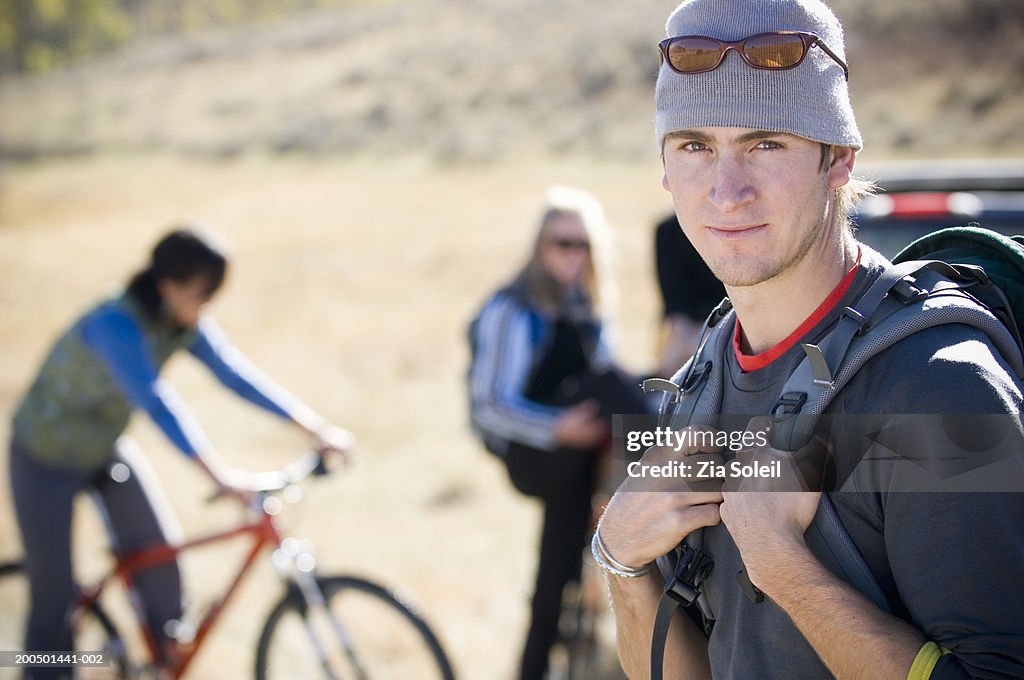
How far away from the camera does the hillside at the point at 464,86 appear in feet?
81.0

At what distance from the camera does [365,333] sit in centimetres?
1270

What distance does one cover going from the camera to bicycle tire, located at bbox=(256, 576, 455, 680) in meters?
3.62

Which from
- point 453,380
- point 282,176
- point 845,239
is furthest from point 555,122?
point 845,239

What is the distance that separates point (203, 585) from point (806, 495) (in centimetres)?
533

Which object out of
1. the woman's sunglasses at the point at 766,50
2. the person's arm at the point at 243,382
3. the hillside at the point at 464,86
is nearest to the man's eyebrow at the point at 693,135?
the woman's sunglasses at the point at 766,50

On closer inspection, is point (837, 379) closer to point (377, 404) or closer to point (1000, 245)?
point (1000, 245)

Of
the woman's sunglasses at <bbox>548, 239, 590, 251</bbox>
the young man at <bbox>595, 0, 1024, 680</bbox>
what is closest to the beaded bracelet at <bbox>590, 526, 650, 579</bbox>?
the young man at <bbox>595, 0, 1024, 680</bbox>

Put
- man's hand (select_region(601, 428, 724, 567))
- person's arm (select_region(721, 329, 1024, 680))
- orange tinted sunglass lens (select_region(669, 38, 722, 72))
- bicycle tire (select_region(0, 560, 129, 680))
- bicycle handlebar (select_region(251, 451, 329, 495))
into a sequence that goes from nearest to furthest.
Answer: person's arm (select_region(721, 329, 1024, 680)) < man's hand (select_region(601, 428, 724, 567)) < orange tinted sunglass lens (select_region(669, 38, 722, 72)) < bicycle handlebar (select_region(251, 451, 329, 495)) < bicycle tire (select_region(0, 560, 129, 680))

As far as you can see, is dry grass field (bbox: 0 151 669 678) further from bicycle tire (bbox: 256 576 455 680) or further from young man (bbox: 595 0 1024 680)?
young man (bbox: 595 0 1024 680)

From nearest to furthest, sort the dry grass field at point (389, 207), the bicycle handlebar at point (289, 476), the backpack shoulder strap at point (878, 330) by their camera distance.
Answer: the backpack shoulder strap at point (878, 330) < the bicycle handlebar at point (289, 476) < the dry grass field at point (389, 207)

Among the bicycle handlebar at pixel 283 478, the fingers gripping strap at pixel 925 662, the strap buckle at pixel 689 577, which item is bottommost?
the fingers gripping strap at pixel 925 662

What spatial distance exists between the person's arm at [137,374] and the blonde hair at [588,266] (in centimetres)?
150

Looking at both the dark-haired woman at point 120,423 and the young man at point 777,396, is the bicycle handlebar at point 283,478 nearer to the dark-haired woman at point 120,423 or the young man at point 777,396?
the dark-haired woman at point 120,423

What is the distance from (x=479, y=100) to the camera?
4456 cm
